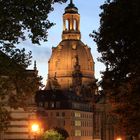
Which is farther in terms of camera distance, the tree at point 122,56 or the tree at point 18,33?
the tree at point 122,56

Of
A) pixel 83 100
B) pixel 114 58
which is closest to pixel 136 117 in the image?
pixel 114 58

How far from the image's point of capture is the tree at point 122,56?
100.0 ft

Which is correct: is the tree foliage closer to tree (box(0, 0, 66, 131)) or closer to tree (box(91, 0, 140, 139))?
tree (box(0, 0, 66, 131))

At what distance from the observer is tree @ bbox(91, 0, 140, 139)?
30.5 metres

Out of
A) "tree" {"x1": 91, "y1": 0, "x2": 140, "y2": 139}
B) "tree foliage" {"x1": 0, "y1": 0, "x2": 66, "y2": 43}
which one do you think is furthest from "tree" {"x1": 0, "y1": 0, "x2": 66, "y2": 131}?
"tree" {"x1": 91, "y1": 0, "x2": 140, "y2": 139}

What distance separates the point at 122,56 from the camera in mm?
32656

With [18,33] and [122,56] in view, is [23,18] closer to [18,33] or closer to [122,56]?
[18,33]

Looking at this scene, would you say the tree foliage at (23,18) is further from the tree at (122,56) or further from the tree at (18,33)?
the tree at (122,56)

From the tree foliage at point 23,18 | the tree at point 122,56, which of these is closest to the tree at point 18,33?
the tree foliage at point 23,18

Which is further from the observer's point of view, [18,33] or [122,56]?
[122,56]

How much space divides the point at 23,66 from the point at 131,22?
7085 mm

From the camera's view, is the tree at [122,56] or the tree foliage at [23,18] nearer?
the tree foliage at [23,18]

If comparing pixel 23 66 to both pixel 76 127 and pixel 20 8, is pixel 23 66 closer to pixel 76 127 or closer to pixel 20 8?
pixel 20 8

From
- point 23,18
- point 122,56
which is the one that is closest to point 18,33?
point 23,18
